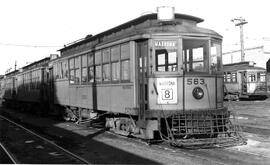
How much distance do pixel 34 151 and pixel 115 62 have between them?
339 centimetres

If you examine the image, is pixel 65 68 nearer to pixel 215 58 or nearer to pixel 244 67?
pixel 215 58

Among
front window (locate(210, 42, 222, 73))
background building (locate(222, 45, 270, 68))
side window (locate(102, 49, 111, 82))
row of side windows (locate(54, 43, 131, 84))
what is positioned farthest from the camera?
background building (locate(222, 45, 270, 68))

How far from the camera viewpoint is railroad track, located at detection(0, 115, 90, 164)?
7.84m

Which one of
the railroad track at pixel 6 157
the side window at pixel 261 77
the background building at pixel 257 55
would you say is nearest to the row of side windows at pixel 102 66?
the railroad track at pixel 6 157

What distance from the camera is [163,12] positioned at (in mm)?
9562

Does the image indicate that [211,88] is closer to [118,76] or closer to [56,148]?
[118,76]

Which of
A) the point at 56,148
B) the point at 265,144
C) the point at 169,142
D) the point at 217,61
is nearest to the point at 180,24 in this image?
the point at 217,61

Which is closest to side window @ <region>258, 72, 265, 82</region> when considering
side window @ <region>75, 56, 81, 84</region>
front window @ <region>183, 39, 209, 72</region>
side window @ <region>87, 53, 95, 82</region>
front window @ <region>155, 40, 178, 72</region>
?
side window @ <region>75, 56, 81, 84</region>

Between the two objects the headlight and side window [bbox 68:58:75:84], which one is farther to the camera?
side window [bbox 68:58:75:84]

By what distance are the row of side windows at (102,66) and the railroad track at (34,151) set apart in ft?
8.46

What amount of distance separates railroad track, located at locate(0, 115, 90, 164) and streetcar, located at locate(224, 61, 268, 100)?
68.1 feet

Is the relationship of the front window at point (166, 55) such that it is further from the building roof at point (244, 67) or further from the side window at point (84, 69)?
the building roof at point (244, 67)

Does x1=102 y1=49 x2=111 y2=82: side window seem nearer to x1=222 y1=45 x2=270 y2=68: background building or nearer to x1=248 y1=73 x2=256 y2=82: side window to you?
x1=248 y1=73 x2=256 y2=82: side window

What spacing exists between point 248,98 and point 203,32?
22458 millimetres
